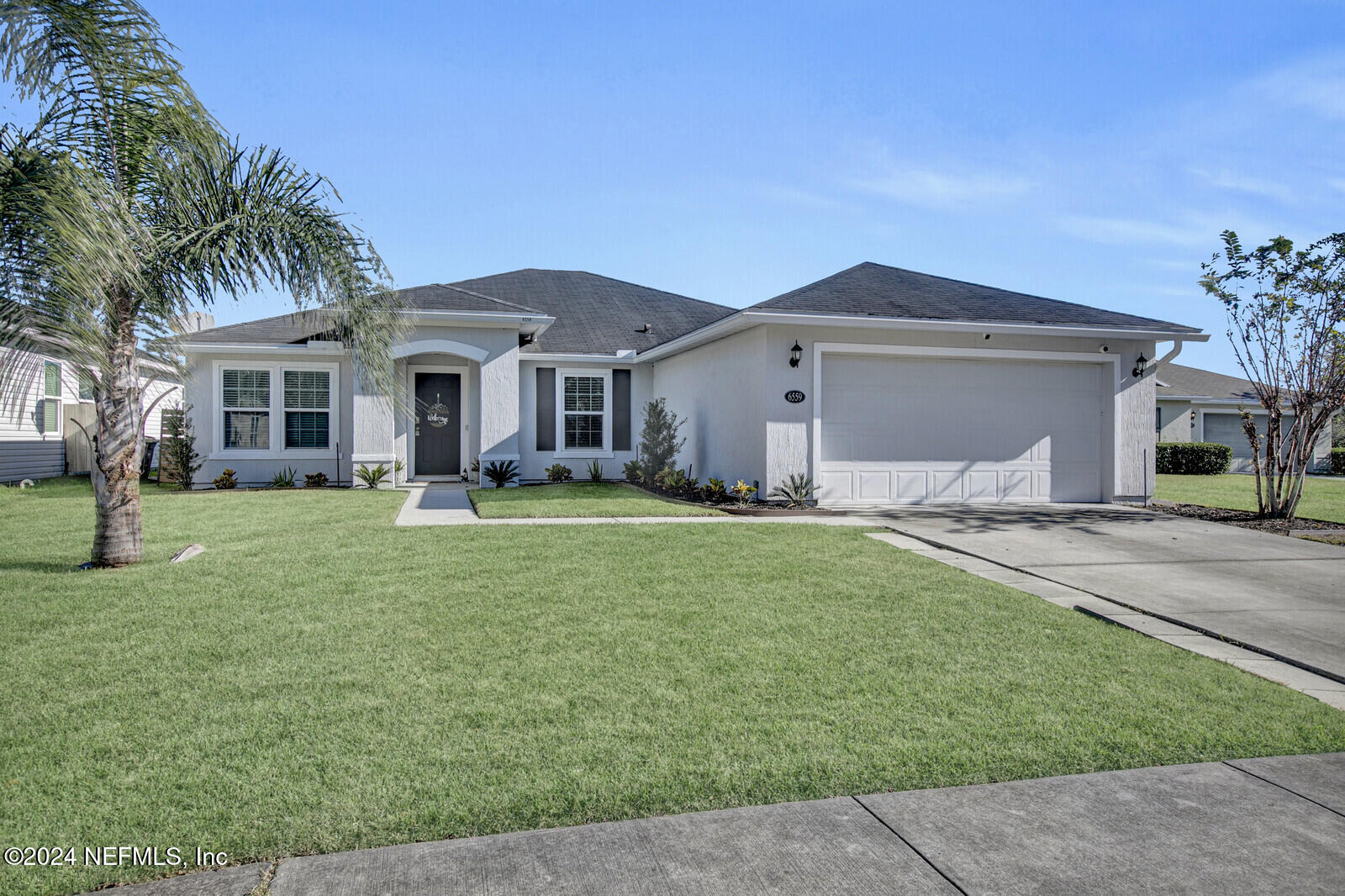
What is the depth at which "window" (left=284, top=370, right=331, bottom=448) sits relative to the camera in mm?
16094

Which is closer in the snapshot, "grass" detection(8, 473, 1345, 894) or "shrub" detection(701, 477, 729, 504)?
"grass" detection(8, 473, 1345, 894)

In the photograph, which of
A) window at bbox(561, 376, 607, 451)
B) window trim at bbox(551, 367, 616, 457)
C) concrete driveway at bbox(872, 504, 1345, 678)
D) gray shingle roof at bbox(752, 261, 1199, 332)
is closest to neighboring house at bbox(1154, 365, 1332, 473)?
gray shingle roof at bbox(752, 261, 1199, 332)

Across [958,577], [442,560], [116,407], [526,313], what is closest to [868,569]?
[958,577]

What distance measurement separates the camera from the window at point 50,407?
19.0m

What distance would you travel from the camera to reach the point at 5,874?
2525 mm

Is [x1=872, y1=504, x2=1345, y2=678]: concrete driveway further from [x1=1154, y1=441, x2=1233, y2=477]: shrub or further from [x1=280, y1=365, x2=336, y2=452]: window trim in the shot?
[x1=1154, y1=441, x2=1233, y2=477]: shrub

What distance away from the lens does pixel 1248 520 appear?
11.5 m

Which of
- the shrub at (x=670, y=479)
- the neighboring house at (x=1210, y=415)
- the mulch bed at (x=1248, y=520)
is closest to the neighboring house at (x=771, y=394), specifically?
the shrub at (x=670, y=479)

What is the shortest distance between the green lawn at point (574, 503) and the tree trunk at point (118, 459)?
414 cm

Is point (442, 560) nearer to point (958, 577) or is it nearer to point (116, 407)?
point (116, 407)

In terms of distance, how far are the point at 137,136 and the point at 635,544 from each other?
6.15 meters

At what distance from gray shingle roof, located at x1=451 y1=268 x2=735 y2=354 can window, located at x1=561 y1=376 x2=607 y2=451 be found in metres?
0.73

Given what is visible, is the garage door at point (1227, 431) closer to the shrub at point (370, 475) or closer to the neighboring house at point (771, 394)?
the neighboring house at point (771, 394)

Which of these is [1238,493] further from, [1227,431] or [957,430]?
[1227,431]
